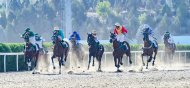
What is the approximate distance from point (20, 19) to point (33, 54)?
51.2m

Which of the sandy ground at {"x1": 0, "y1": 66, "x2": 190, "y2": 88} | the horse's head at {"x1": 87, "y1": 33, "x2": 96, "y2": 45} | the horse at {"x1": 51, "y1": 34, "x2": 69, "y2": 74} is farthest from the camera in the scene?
the horse's head at {"x1": 87, "y1": 33, "x2": 96, "y2": 45}

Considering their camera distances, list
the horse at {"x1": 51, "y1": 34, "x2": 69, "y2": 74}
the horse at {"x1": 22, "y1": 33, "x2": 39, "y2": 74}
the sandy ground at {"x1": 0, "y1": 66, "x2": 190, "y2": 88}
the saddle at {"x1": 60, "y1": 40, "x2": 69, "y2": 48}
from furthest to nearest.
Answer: the saddle at {"x1": 60, "y1": 40, "x2": 69, "y2": 48}, the horse at {"x1": 51, "y1": 34, "x2": 69, "y2": 74}, the horse at {"x1": 22, "y1": 33, "x2": 39, "y2": 74}, the sandy ground at {"x1": 0, "y1": 66, "x2": 190, "y2": 88}

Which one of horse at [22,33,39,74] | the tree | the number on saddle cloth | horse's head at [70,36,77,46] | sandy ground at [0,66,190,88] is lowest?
sandy ground at [0,66,190,88]

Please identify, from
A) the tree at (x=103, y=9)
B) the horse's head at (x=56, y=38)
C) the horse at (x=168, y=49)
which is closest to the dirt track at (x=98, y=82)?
the horse's head at (x=56, y=38)

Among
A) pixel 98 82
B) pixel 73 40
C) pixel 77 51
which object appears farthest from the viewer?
pixel 77 51

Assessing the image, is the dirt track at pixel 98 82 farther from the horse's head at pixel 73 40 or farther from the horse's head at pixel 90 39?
the horse's head at pixel 73 40

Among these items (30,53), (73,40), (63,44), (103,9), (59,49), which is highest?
(103,9)

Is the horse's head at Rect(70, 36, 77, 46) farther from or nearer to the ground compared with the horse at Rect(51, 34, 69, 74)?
farther from the ground

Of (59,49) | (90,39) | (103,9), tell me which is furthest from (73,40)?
(103,9)

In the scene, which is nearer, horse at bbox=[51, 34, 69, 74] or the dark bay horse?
horse at bbox=[51, 34, 69, 74]

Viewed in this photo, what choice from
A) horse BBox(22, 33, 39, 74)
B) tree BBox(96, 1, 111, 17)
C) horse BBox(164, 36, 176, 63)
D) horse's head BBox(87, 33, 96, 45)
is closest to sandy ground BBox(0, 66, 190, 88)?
horse BBox(22, 33, 39, 74)

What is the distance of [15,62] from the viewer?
2381 cm

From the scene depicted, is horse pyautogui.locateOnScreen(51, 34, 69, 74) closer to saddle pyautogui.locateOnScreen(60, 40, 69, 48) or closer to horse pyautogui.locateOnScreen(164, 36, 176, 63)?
saddle pyautogui.locateOnScreen(60, 40, 69, 48)

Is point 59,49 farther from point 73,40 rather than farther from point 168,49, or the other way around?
point 168,49
